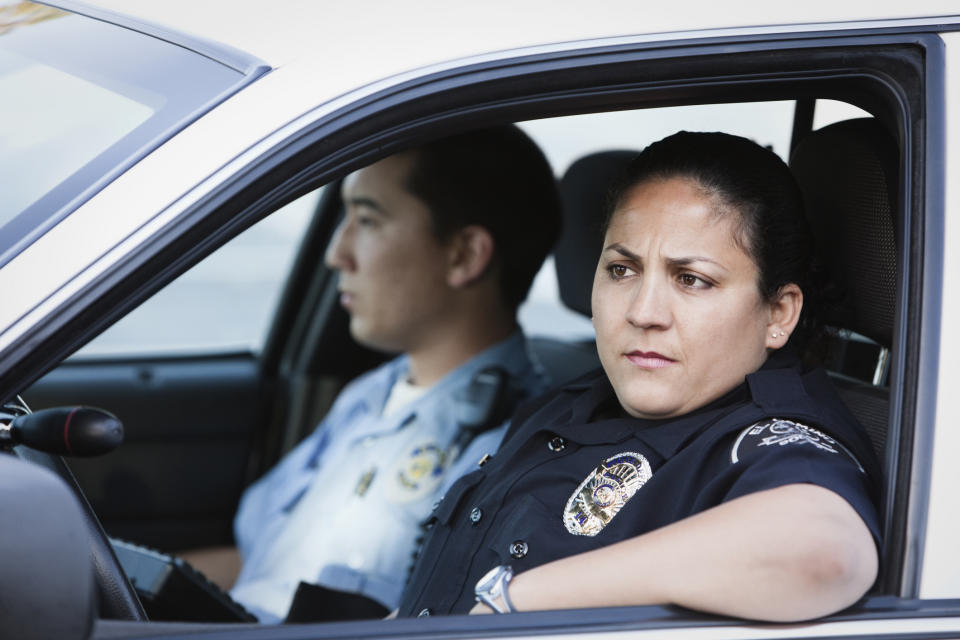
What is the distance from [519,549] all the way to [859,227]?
0.68 m

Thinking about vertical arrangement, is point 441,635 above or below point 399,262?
below

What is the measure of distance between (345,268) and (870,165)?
4.98 feet

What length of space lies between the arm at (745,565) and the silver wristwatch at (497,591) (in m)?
0.01

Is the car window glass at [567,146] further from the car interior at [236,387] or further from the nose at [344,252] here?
the nose at [344,252]

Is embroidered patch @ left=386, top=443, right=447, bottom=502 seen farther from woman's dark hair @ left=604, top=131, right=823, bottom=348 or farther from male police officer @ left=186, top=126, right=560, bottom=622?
woman's dark hair @ left=604, top=131, right=823, bottom=348

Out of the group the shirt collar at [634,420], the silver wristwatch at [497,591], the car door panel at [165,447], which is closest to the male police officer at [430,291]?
the car door panel at [165,447]

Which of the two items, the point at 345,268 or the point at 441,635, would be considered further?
the point at 345,268

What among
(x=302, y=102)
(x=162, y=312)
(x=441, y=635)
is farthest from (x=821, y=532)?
(x=162, y=312)

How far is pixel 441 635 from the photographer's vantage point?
1195 millimetres

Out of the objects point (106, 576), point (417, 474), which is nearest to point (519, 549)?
point (106, 576)

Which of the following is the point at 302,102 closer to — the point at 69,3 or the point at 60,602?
the point at 69,3

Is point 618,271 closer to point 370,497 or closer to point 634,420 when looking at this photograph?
point 634,420

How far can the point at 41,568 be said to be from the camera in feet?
3.38

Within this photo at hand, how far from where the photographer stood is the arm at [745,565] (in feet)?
4.00
